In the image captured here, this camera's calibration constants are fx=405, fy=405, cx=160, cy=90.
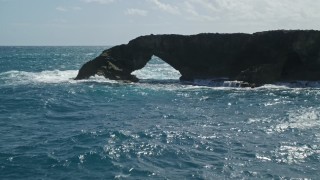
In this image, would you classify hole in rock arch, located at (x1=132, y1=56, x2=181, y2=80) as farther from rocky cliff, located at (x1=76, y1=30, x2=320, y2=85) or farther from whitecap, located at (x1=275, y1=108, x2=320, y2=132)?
whitecap, located at (x1=275, y1=108, x2=320, y2=132)

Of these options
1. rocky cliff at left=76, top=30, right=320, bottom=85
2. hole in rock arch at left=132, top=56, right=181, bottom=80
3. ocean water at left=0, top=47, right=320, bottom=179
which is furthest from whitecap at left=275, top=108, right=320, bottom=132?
hole in rock arch at left=132, top=56, right=181, bottom=80

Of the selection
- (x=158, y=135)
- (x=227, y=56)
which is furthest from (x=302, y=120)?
(x=227, y=56)

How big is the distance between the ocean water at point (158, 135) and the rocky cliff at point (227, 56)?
9.22 metres

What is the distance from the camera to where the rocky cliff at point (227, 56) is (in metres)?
44.2

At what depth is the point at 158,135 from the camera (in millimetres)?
20578

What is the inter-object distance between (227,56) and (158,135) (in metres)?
30.5

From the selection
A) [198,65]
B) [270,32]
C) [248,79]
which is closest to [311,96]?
[248,79]

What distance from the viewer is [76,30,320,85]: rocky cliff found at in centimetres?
4422

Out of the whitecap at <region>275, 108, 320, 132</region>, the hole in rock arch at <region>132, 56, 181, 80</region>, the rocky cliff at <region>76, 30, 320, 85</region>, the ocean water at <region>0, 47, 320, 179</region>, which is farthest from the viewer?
the hole in rock arch at <region>132, 56, 181, 80</region>

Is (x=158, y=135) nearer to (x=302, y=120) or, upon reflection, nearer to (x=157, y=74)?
(x=302, y=120)

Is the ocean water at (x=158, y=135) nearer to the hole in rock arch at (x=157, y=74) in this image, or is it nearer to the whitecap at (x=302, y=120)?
the whitecap at (x=302, y=120)

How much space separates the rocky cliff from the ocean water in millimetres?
9223

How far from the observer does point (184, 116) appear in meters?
26.2

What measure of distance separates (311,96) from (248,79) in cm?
929
